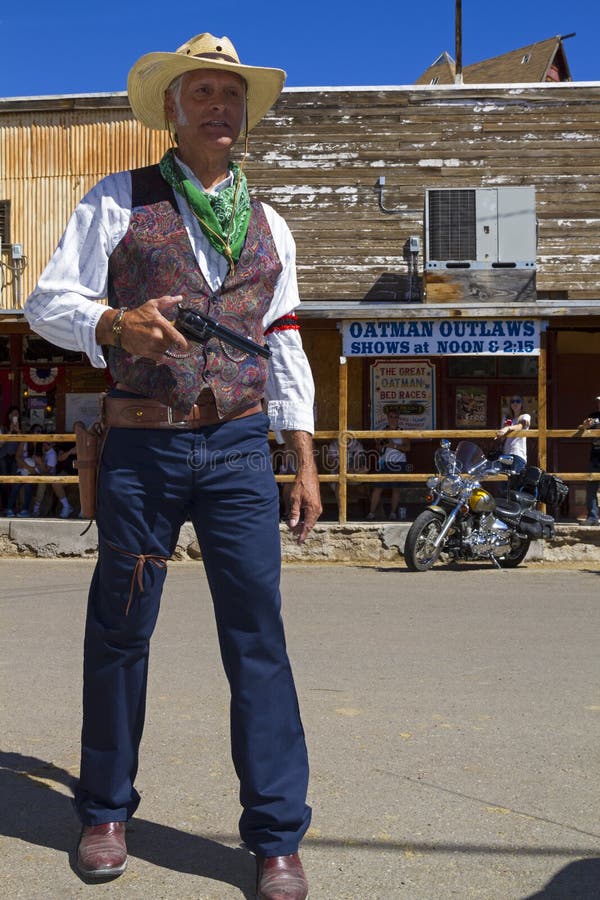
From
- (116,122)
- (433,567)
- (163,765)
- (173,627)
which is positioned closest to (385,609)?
(173,627)

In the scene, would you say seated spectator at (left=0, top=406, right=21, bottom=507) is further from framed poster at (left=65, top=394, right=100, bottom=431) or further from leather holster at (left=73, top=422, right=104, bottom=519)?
leather holster at (left=73, top=422, right=104, bottom=519)

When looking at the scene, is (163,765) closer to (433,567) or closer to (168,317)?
(168,317)

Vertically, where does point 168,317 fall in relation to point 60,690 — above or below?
above

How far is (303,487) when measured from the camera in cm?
360

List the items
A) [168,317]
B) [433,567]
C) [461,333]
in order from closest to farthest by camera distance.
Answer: [168,317], [433,567], [461,333]

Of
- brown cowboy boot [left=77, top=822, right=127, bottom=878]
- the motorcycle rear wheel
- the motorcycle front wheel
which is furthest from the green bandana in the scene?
the motorcycle rear wheel

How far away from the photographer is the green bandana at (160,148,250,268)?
3.42 metres

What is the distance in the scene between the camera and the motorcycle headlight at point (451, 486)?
12375 millimetres

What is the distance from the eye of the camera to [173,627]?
8180mm

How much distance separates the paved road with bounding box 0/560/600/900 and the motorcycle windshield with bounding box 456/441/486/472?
3933 millimetres

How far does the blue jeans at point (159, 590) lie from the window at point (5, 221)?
17357 millimetres

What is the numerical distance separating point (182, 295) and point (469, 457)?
967 centimetres

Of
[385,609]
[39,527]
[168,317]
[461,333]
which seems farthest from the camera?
[461,333]

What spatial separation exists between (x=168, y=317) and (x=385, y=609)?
6.36 metres
